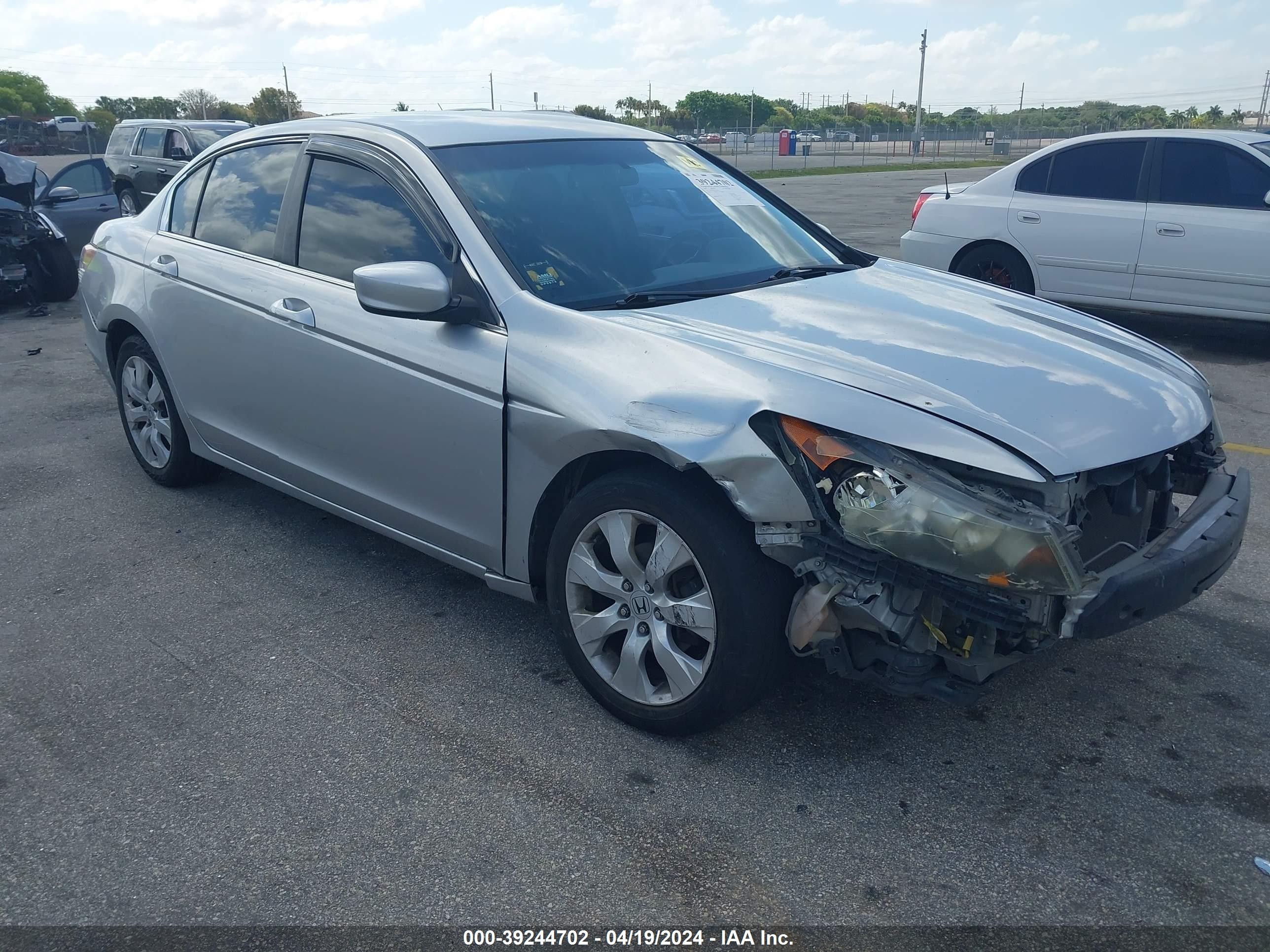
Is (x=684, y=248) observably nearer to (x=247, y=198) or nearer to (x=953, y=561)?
(x=953, y=561)

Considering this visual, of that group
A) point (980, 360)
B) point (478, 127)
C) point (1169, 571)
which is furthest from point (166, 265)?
point (1169, 571)

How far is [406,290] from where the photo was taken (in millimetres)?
3209

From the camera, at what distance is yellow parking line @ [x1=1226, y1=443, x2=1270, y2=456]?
18.3ft

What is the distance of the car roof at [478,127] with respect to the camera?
12.6 feet

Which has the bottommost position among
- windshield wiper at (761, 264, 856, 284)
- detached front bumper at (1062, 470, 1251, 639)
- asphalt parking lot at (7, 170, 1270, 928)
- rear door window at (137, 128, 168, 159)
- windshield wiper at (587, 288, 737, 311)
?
asphalt parking lot at (7, 170, 1270, 928)

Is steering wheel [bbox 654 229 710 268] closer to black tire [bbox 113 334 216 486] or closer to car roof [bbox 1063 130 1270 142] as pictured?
black tire [bbox 113 334 216 486]

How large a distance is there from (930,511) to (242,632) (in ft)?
8.26

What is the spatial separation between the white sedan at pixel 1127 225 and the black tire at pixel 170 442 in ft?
20.7

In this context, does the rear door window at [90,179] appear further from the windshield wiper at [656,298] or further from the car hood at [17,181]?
the windshield wiper at [656,298]

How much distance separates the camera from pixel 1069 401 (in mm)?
2814

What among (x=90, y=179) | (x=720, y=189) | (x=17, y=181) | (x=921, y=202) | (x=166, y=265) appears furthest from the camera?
(x=90, y=179)

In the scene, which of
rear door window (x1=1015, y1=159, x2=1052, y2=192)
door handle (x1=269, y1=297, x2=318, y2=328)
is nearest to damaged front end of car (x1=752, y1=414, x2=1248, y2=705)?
door handle (x1=269, y1=297, x2=318, y2=328)

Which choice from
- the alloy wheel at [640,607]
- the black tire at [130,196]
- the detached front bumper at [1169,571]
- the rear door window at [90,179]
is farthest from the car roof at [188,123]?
the detached front bumper at [1169,571]

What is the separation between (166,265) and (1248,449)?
17.9 ft
